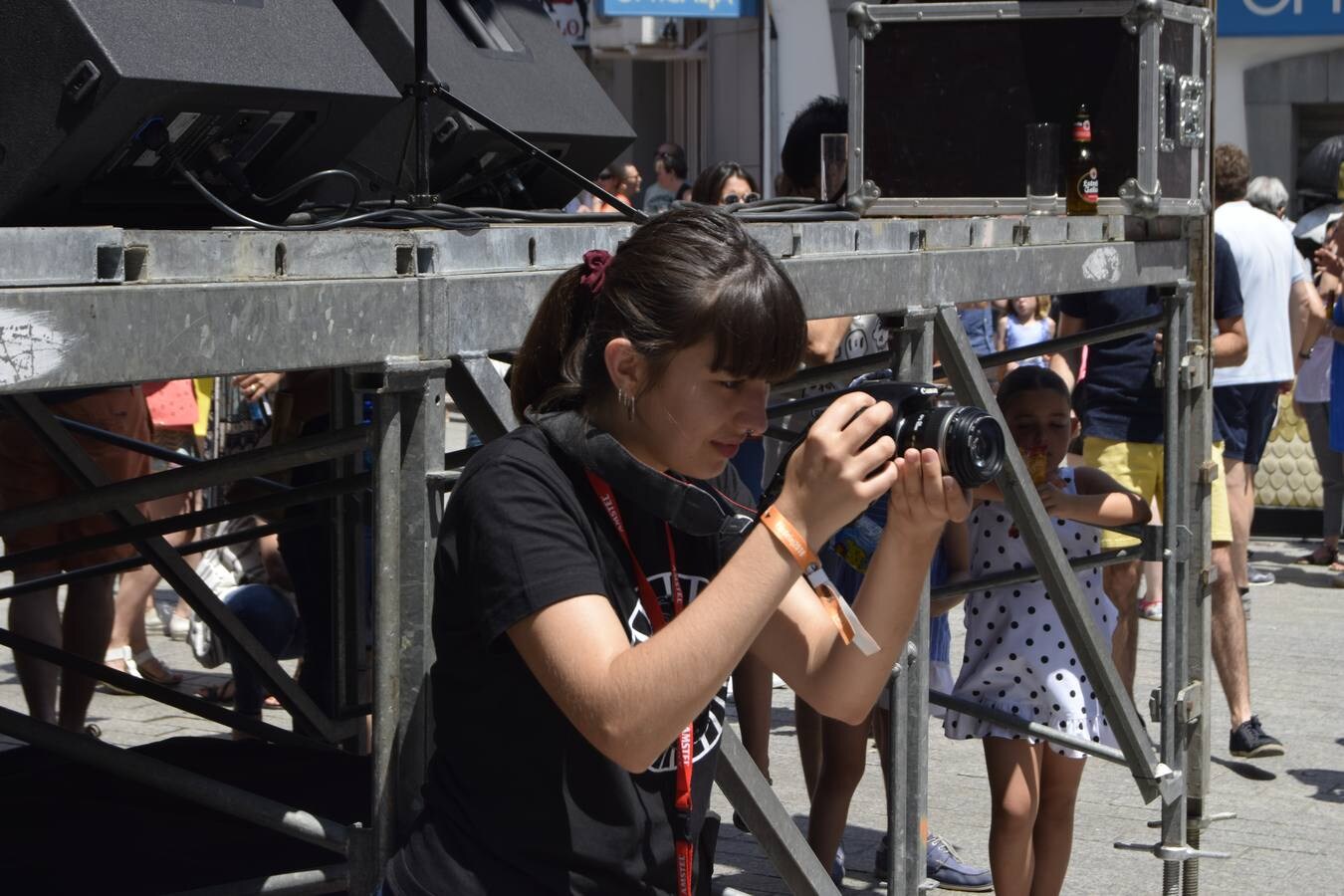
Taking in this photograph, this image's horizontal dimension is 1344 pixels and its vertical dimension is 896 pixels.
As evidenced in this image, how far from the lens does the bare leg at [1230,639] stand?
6523 millimetres

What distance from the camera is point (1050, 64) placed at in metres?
4.90

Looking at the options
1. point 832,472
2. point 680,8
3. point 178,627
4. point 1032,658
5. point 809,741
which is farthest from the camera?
point 680,8

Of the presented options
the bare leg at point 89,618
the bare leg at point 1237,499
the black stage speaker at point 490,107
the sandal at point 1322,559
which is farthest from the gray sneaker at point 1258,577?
the black stage speaker at point 490,107

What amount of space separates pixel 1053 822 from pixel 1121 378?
2312mm

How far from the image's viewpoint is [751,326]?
2.04m

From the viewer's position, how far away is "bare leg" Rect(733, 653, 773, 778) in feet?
17.3

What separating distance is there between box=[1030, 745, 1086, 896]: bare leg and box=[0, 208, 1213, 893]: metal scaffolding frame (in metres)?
0.18

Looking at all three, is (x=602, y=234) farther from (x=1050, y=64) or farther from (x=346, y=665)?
(x=1050, y=64)

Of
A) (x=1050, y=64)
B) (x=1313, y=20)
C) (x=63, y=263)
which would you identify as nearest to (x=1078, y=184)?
(x=1050, y=64)

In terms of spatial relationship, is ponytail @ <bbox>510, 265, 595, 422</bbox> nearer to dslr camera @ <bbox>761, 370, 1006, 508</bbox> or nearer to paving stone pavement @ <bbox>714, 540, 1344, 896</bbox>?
dslr camera @ <bbox>761, 370, 1006, 508</bbox>

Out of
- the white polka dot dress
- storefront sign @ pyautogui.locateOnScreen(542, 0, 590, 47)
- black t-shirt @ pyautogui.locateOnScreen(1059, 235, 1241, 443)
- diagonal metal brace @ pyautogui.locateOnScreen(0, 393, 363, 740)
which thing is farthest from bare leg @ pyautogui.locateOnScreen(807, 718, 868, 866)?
storefront sign @ pyautogui.locateOnScreen(542, 0, 590, 47)

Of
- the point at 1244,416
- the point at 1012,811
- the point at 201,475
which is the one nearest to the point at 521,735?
the point at 201,475

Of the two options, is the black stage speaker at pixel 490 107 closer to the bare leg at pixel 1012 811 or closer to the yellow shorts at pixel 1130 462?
the bare leg at pixel 1012 811

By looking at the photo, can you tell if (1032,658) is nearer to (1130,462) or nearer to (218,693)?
(1130,462)
